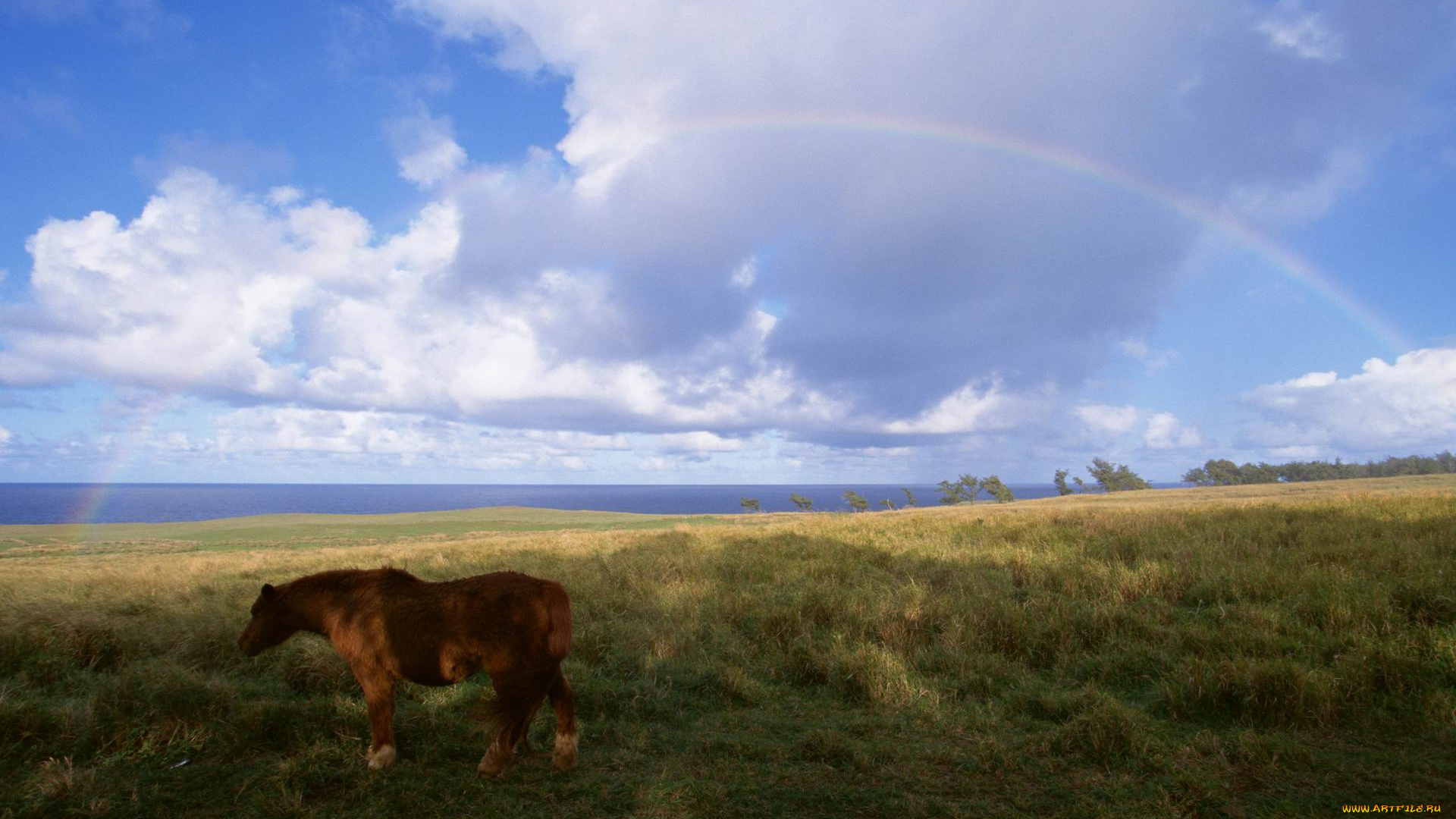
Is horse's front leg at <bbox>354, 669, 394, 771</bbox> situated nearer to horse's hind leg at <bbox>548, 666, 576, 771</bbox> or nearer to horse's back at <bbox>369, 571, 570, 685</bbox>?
horse's back at <bbox>369, 571, 570, 685</bbox>

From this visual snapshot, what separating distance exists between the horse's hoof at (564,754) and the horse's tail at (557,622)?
71 centimetres

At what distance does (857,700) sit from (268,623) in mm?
4962

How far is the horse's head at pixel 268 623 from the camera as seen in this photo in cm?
500

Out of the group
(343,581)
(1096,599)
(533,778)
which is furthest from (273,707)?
(1096,599)

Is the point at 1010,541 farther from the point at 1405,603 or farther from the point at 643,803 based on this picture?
the point at 643,803

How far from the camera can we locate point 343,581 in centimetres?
499

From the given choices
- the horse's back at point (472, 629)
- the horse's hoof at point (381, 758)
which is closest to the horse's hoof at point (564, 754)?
the horse's back at point (472, 629)

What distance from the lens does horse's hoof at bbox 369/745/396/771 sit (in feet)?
15.1

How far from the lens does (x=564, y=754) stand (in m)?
4.63

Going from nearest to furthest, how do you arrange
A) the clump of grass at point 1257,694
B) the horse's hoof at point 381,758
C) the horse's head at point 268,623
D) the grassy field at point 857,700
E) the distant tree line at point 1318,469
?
A: the grassy field at point 857,700, the horse's hoof at point 381,758, the horse's head at point 268,623, the clump of grass at point 1257,694, the distant tree line at point 1318,469

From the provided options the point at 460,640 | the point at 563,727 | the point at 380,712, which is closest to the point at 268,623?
the point at 380,712

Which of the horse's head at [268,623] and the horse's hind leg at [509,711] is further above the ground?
the horse's head at [268,623]

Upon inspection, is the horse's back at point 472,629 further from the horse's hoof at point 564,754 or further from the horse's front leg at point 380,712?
the horse's hoof at point 564,754

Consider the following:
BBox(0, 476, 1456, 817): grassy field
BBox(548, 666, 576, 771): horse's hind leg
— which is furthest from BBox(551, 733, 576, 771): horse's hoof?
BBox(0, 476, 1456, 817): grassy field
